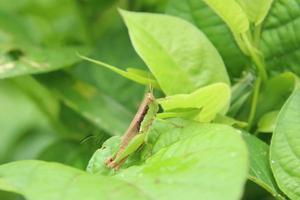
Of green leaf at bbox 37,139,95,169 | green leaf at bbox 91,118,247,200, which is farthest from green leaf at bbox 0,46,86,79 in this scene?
green leaf at bbox 91,118,247,200

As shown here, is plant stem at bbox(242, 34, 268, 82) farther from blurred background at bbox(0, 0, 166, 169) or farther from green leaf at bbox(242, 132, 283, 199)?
blurred background at bbox(0, 0, 166, 169)

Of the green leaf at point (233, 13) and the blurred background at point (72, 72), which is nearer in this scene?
the green leaf at point (233, 13)

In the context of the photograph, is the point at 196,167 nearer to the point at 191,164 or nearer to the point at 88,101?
the point at 191,164

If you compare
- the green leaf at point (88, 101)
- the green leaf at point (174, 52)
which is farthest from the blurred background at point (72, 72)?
the green leaf at point (174, 52)

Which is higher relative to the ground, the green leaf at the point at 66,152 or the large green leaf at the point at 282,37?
the large green leaf at the point at 282,37

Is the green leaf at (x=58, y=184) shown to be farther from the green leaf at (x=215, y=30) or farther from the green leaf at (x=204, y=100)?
the green leaf at (x=215, y=30)

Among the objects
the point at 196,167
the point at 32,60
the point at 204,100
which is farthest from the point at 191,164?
the point at 32,60

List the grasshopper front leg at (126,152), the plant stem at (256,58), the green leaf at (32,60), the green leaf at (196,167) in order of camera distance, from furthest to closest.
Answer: the green leaf at (32,60) → the plant stem at (256,58) → the grasshopper front leg at (126,152) → the green leaf at (196,167)
